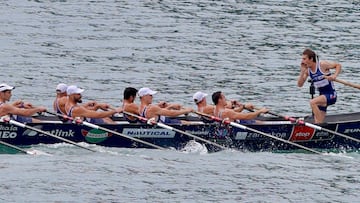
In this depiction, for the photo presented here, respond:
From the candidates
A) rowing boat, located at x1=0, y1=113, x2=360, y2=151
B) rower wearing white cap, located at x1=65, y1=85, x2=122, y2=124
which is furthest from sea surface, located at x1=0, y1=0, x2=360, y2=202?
rower wearing white cap, located at x1=65, y1=85, x2=122, y2=124

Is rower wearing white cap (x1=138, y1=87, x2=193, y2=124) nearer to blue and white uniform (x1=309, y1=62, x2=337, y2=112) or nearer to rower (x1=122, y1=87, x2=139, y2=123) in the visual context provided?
rower (x1=122, y1=87, x2=139, y2=123)

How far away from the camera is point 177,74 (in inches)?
2019

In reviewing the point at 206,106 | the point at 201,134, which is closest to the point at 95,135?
the point at 201,134

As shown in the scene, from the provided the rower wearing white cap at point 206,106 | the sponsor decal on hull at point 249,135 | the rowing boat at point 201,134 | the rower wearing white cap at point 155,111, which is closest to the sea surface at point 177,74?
the rowing boat at point 201,134

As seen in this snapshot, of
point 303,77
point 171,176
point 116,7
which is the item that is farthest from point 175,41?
point 171,176

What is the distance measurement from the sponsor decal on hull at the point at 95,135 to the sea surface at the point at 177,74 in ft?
1.44

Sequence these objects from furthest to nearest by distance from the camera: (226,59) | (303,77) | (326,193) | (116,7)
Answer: (116,7) < (226,59) < (303,77) < (326,193)

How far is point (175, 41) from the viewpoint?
57531 millimetres

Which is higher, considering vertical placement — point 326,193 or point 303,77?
point 303,77

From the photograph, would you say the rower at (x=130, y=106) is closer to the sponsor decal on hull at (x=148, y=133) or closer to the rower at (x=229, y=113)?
the sponsor decal on hull at (x=148, y=133)

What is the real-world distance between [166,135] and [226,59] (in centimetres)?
1661

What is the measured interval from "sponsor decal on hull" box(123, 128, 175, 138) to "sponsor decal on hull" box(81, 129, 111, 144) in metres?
0.58

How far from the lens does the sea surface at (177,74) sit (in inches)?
1350

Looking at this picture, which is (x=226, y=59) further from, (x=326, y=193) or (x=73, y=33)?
(x=326, y=193)
